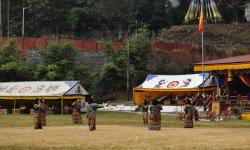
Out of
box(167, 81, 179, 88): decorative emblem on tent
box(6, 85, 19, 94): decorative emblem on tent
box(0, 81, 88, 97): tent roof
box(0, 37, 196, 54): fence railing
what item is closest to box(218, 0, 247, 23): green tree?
box(0, 37, 196, 54): fence railing

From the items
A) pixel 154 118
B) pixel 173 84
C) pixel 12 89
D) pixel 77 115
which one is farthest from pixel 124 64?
pixel 154 118

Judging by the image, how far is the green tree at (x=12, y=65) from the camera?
63219 mm

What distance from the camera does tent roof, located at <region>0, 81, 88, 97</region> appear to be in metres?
52.5

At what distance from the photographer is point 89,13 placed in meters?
90.2

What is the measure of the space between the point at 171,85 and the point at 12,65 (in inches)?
690

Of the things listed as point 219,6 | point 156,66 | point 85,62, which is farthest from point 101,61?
point 219,6

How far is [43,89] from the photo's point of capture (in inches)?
2105

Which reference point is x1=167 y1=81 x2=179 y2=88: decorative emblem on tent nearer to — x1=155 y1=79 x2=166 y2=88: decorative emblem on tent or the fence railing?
x1=155 y1=79 x2=166 y2=88: decorative emblem on tent

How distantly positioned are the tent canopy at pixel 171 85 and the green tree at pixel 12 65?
13.3 meters

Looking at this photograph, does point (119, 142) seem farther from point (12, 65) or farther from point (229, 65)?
point (12, 65)

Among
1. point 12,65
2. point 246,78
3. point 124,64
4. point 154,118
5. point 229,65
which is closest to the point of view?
point 154,118

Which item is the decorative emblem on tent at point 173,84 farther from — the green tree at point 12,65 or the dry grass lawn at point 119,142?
the dry grass lawn at point 119,142

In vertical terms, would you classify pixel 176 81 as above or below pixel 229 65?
below

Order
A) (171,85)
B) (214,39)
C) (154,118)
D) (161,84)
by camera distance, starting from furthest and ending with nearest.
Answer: (214,39) < (161,84) < (171,85) < (154,118)
